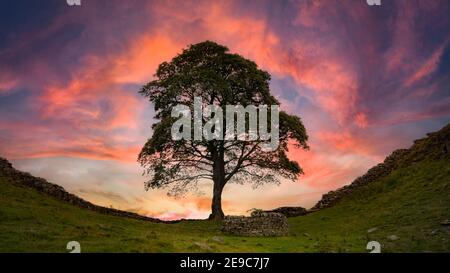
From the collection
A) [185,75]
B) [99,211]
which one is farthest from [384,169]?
[99,211]

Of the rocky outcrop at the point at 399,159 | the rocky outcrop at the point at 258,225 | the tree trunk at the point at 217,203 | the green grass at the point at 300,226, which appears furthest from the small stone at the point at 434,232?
the tree trunk at the point at 217,203

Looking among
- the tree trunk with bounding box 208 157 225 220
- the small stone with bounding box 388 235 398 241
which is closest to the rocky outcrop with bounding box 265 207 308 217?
the tree trunk with bounding box 208 157 225 220

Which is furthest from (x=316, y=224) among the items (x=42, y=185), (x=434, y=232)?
(x=42, y=185)

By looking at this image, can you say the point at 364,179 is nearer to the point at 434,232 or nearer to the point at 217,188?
the point at 217,188

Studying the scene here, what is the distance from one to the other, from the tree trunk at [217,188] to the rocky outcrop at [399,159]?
11370 mm

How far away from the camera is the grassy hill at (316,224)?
21.5 metres

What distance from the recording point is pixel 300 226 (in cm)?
4097

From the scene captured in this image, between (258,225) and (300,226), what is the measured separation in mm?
10213

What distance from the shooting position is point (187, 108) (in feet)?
140

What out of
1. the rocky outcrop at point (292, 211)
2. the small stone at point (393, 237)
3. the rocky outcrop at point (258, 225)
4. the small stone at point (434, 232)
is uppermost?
the rocky outcrop at point (292, 211)

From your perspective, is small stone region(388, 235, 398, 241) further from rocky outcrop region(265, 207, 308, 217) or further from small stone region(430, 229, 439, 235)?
rocky outcrop region(265, 207, 308, 217)

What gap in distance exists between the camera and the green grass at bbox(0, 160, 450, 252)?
21234 millimetres

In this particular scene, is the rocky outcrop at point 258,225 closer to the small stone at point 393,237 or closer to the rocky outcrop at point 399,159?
the small stone at point 393,237
